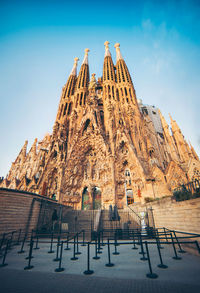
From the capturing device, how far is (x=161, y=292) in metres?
2.39

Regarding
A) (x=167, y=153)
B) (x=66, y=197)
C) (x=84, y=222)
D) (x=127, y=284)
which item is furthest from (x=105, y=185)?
(x=167, y=153)

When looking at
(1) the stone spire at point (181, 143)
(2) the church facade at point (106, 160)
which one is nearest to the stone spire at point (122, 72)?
(2) the church facade at point (106, 160)

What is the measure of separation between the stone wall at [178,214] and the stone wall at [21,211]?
6693 mm

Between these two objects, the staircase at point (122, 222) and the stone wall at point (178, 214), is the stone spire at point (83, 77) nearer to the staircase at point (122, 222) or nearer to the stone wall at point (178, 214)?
the staircase at point (122, 222)

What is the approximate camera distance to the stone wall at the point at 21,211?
7680 millimetres

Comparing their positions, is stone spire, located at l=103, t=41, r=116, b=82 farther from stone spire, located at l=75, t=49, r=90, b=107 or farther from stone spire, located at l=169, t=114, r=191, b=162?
stone spire, located at l=169, t=114, r=191, b=162

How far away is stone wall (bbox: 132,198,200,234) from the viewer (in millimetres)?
5617

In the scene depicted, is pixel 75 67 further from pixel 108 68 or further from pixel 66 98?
pixel 66 98

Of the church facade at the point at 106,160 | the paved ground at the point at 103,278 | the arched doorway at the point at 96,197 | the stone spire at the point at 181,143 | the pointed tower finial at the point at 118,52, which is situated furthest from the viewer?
the pointed tower finial at the point at 118,52

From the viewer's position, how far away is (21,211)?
866 centimetres

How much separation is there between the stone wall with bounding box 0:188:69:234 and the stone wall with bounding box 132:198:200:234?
22.0 feet

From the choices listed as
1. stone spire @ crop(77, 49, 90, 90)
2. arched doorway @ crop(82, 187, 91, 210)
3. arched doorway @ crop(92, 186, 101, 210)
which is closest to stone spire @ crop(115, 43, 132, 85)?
stone spire @ crop(77, 49, 90, 90)

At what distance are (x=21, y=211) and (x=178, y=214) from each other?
912cm

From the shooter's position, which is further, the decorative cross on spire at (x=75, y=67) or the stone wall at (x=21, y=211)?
the decorative cross on spire at (x=75, y=67)
